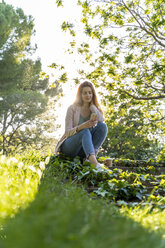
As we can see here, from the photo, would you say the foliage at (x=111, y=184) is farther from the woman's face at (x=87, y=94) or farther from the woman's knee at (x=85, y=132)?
the woman's face at (x=87, y=94)

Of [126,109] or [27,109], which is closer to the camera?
[126,109]

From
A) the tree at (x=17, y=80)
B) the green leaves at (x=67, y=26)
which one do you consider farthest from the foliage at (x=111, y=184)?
the tree at (x=17, y=80)

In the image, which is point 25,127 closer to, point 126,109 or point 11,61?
point 11,61

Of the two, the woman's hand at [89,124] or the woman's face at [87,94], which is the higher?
the woman's face at [87,94]

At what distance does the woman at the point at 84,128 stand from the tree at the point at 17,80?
11.5m

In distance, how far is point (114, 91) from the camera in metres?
7.28

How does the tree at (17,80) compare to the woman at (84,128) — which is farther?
the tree at (17,80)

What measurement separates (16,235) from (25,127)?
60.5ft

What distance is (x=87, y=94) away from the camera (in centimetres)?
407

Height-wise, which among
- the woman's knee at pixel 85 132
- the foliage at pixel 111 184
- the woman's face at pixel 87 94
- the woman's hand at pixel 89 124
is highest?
the woman's face at pixel 87 94

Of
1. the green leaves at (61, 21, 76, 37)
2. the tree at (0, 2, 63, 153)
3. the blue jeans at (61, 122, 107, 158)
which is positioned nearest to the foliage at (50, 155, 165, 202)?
the blue jeans at (61, 122, 107, 158)

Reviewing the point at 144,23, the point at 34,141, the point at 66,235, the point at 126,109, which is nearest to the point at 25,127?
the point at 34,141

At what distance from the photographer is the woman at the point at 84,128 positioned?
11.4ft

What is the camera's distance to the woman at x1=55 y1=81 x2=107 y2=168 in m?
3.46
